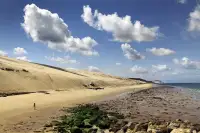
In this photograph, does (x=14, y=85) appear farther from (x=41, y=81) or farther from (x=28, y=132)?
(x=28, y=132)

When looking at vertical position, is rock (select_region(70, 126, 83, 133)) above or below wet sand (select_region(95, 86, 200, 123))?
below

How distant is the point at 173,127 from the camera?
801 inches

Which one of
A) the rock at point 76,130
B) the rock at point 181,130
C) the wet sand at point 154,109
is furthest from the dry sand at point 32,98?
the rock at point 181,130

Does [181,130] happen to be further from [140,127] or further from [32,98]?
[32,98]

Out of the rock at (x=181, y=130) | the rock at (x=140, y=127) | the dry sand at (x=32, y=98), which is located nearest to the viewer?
the rock at (x=181, y=130)

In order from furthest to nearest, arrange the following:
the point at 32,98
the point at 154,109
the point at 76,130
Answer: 1. the point at 32,98
2. the point at 154,109
3. the point at 76,130

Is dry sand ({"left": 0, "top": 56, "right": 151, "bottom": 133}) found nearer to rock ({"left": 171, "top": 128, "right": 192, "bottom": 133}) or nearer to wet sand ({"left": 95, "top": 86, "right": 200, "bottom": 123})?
wet sand ({"left": 95, "top": 86, "right": 200, "bottom": 123})

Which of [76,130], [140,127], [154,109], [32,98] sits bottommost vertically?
[76,130]

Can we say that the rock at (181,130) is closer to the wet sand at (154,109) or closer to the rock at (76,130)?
the rock at (76,130)

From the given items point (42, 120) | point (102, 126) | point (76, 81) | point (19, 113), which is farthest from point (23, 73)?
point (102, 126)

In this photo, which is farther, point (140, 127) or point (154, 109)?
point (154, 109)

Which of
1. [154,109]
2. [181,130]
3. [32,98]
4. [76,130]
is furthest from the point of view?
[32,98]

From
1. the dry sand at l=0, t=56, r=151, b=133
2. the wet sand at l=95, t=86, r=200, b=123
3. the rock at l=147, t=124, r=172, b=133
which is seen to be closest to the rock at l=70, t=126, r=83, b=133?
the dry sand at l=0, t=56, r=151, b=133

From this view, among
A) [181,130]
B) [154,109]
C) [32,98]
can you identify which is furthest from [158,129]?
[32,98]
